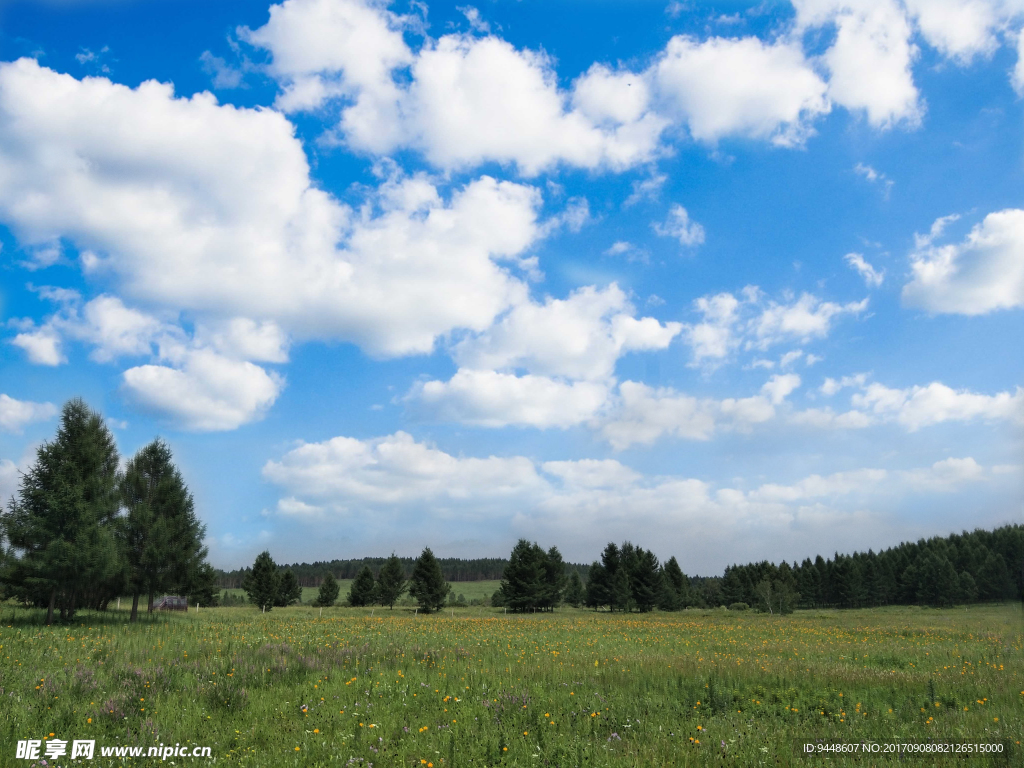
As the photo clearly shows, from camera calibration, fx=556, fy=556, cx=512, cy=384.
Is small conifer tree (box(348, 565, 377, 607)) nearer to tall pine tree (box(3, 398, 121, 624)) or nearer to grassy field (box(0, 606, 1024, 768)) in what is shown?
tall pine tree (box(3, 398, 121, 624))

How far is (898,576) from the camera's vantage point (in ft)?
322

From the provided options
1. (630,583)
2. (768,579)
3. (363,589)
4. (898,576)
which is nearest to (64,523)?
(363,589)

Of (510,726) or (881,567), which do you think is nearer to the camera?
(510,726)

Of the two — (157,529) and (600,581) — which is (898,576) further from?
(157,529)

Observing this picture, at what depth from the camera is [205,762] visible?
8.19 metres

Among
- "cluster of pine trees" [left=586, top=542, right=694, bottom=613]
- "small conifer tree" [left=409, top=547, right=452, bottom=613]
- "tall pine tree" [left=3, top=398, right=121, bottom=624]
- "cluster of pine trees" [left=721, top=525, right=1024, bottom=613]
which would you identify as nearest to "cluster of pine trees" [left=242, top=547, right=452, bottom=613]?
"small conifer tree" [left=409, top=547, right=452, bottom=613]

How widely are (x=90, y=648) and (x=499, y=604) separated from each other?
63216 mm

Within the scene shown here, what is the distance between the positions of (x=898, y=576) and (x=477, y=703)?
114636 millimetres

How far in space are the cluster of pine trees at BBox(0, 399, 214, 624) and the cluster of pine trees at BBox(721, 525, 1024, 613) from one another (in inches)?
2688

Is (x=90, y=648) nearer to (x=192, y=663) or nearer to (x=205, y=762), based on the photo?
(x=192, y=663)

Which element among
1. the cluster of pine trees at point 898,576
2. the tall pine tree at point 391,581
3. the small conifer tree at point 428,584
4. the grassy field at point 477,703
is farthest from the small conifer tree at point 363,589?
the grassy field at point 477,703

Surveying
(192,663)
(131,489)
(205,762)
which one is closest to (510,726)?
(205,762)

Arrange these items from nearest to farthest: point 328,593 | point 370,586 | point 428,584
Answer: point 428,584, point 370,586, point 328,593

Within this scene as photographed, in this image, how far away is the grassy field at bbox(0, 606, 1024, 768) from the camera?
8.72m
